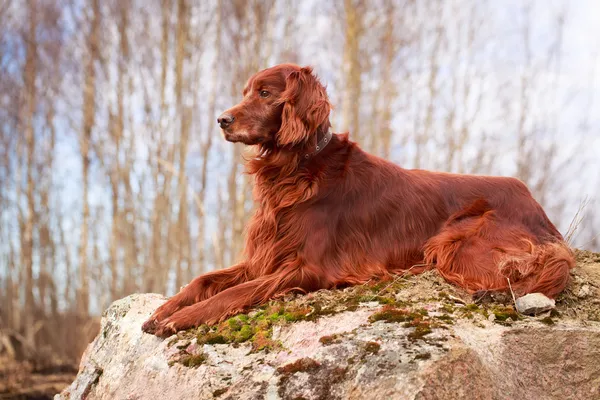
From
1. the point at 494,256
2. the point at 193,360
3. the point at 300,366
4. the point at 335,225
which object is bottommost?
the point at 193,360

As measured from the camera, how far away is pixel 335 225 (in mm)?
3824

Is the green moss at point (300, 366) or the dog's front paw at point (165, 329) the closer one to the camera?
the green moss at point (300, 366)

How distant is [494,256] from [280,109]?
1.61m

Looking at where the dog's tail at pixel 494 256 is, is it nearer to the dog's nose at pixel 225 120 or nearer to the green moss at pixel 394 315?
Answer: the green moss at pixel 394 315

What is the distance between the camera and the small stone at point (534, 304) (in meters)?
3.40

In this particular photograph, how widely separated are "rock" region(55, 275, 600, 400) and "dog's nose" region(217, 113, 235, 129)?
3.76 feet

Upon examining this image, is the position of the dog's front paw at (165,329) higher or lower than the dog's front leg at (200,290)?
lower

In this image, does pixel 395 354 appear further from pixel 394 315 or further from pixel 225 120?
pixel 225 120

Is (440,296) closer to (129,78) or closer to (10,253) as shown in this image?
(129,78)

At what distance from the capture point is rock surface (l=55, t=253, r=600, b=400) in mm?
2816

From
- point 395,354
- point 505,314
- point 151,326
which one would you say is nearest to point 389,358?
point 395,354

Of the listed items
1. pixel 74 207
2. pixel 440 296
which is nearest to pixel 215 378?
pixel 440 296

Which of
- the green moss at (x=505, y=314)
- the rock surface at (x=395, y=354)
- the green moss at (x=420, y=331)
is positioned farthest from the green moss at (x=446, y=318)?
the green moss at (x=505, y=314)

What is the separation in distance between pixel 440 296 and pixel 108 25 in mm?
12161
